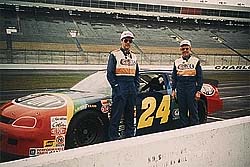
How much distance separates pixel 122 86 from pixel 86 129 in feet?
1.48

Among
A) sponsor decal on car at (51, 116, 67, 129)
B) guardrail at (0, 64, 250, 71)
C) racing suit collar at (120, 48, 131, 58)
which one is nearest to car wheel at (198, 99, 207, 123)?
guardrail at (0, 64, 250, 71)

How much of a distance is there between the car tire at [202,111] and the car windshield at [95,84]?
1.09 meters

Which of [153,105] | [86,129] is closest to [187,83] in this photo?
[153,105]

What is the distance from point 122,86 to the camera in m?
2.88

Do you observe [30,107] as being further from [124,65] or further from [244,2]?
[244,2]

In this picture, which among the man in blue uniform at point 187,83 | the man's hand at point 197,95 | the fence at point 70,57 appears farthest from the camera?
the man's hand at point 197,95

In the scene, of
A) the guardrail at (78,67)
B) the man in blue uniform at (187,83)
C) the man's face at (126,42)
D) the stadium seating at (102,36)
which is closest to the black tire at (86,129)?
the guardrail at (78,67)

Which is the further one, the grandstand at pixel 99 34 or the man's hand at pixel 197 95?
the man's hand at pixel 197 95

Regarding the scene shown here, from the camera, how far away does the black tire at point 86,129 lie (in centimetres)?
261

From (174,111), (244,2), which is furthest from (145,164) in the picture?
(244,2)

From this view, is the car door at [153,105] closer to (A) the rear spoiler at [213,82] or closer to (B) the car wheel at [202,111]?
(B) the car wheel at [202,111]

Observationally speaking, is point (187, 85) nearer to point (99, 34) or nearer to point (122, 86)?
point (122, 86)

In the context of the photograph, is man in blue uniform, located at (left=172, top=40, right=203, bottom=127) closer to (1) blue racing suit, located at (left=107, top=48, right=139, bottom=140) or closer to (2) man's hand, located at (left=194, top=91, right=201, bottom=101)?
(2) man's hand, located at (left=194, top=91, right=201, bottom=101)

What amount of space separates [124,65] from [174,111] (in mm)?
735
